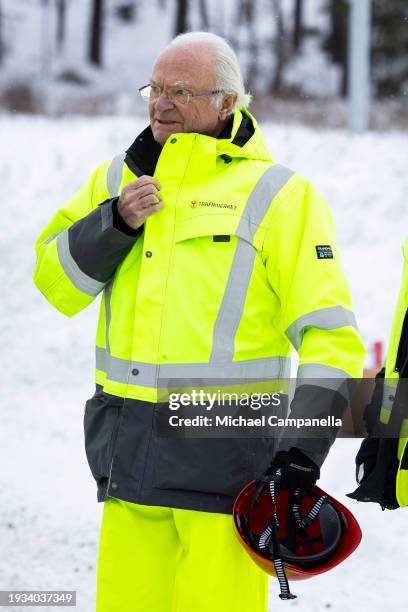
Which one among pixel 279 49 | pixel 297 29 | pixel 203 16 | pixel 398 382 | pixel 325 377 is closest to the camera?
pixel 325 377

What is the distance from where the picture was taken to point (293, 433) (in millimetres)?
2625

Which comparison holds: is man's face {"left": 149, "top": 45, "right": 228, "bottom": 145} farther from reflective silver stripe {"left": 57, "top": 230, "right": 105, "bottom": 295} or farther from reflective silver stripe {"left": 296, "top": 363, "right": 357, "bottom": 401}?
reflective silver stripe {"left": 296, "top": 363, "right": 357, "bottom": 401}

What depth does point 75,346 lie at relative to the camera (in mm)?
9047

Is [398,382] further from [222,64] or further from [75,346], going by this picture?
[75,346]

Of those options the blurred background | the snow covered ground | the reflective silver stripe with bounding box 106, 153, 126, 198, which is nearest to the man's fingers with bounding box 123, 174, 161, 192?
the reflective silver stripe with bounding box 106, 153, 126, 198

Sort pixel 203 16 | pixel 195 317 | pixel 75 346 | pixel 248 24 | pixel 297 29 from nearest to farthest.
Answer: pixel 195 317 < pixel 75 346 < pixel 203 16 < pixel 297 29 < pixel 248 24

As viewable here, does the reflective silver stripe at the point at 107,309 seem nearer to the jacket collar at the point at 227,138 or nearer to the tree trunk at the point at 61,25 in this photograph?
the jacket collar at the point at 227,138

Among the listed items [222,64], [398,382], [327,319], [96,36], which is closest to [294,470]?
[327,319]

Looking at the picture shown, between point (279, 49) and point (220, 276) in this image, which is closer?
point (220, 276)

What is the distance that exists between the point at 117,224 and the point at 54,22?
125ft

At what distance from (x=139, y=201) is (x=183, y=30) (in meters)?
31.6

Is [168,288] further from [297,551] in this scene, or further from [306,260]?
[297,551]

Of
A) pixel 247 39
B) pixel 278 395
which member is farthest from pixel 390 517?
pixel 247 39

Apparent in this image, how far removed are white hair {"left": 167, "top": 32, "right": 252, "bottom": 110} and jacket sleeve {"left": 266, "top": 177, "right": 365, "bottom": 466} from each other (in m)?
0.34
